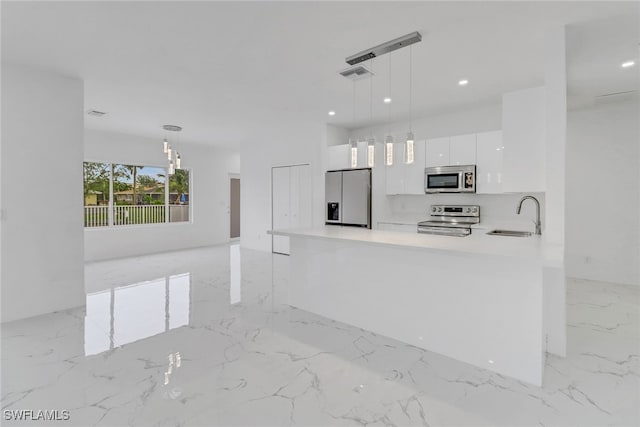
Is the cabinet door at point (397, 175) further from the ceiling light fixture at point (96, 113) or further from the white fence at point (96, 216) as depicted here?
the white fence at point (96, 216)

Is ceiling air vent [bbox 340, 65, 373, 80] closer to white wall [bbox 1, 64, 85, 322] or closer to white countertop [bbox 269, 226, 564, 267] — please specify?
white countertop [bbox 269, 226, 564, 267]

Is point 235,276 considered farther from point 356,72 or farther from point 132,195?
point 132,195

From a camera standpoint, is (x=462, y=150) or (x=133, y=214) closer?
(x=462, y=150)

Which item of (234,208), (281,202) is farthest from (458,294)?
(234,208)

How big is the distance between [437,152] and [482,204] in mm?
1075

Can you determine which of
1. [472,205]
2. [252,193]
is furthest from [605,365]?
[252,193]

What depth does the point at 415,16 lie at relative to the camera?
2.49 m

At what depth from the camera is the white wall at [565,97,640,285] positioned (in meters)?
4.46

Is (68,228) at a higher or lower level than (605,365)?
higher

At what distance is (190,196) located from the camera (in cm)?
799

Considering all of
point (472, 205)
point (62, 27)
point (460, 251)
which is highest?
point (62, 27)

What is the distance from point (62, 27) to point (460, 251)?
3.57 metres

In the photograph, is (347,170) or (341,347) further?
(347,170)

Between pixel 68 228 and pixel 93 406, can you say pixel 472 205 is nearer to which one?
pixel 93 406
